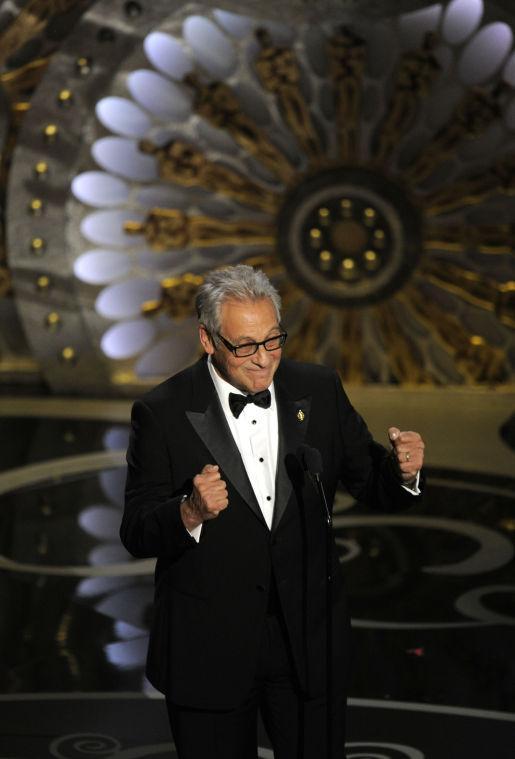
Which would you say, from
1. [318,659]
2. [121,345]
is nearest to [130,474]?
[318,659]

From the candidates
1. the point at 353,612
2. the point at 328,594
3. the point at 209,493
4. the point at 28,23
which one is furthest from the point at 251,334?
the point at 28,23

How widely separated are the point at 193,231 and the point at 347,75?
1.27 metres

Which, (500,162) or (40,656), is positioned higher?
(500,162)

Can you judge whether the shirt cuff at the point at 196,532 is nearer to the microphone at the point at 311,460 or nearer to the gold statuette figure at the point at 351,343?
the microphone at the point at 311,460

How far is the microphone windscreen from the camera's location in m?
2.01

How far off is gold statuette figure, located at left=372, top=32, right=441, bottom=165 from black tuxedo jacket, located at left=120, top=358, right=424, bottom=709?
229 inches

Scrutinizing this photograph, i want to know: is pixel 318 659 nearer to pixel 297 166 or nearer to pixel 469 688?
pixel 469 688

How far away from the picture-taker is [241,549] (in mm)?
2127

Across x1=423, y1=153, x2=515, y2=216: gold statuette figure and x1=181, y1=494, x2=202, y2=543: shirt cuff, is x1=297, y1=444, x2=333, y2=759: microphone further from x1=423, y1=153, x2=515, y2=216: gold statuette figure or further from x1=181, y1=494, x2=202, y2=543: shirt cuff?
x1=423, y1=153, x2=515, y2=216: gold statuette figure

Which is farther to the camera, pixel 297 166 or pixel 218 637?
pixel 297 166

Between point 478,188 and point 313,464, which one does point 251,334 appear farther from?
point 478,188

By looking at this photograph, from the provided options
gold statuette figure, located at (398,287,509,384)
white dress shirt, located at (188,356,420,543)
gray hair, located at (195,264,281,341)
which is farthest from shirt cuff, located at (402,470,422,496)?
gold statuette figure, located at (398,287,509,384)

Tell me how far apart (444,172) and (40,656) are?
482 cm

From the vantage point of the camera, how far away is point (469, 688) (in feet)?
11.3
